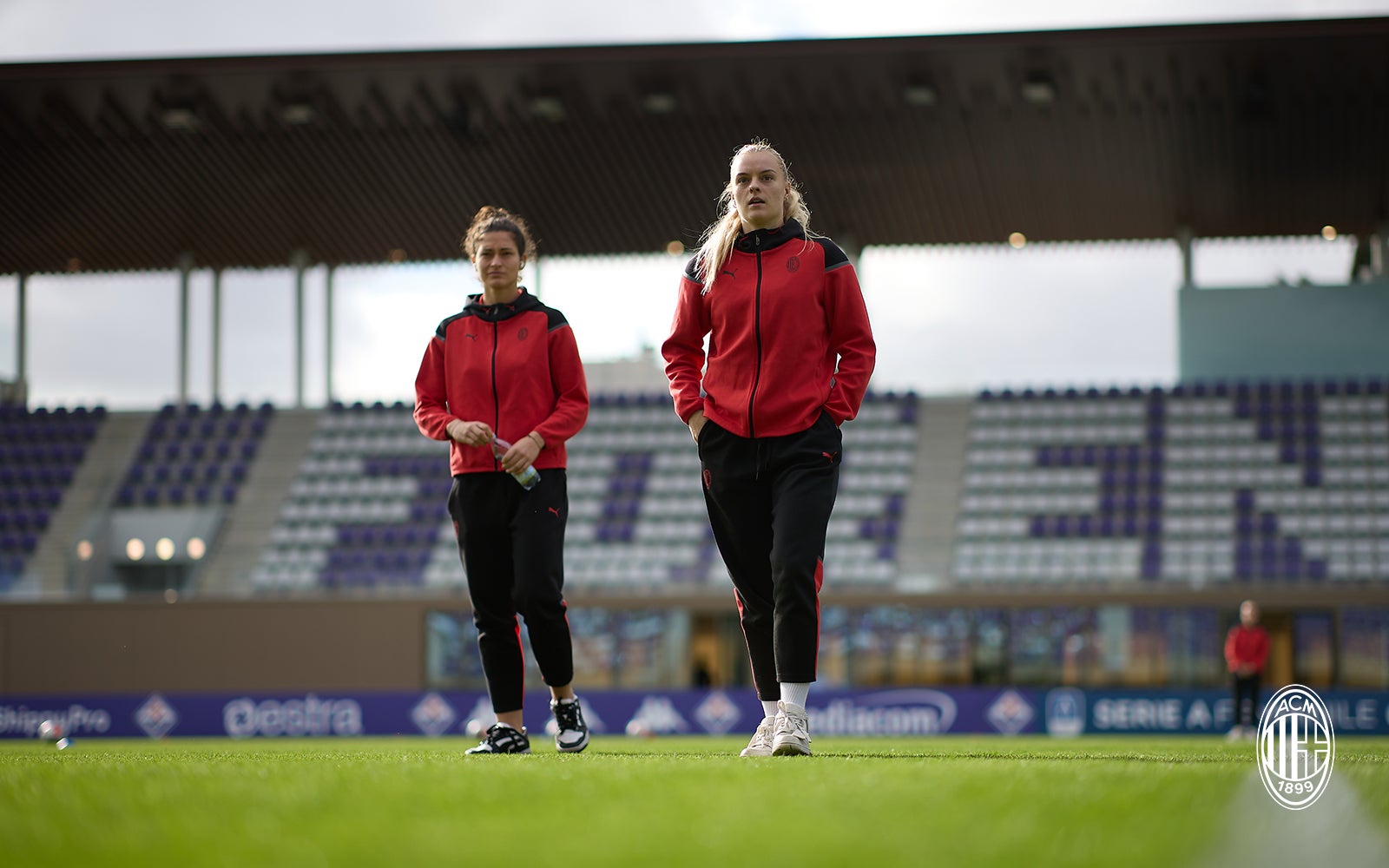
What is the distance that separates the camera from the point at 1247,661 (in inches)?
630

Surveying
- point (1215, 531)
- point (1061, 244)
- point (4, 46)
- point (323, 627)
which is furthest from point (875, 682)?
point (4, 46)

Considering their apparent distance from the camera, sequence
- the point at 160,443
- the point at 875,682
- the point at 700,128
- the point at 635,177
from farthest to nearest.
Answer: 1. the point at 160,443
2. the point at 635,177
3. the point at 700,128
4. the point at 875,682

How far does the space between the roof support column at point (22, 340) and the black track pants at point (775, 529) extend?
2644cm

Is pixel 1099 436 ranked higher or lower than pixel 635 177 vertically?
lower

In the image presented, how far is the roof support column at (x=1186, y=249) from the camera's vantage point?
26.4 m

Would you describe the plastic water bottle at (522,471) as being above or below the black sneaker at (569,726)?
above

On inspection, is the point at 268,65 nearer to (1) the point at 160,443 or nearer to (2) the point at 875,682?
(1) the point at 160,443

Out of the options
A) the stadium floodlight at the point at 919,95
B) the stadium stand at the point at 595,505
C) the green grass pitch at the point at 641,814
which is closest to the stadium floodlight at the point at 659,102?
the stadium floodlight at the point at 919,95

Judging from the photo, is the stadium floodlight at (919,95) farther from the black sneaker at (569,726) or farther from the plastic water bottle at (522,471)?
the black sneaker at (569,726)

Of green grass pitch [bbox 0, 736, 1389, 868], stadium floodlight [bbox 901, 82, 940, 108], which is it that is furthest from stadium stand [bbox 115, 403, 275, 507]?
green grass pitch [bbox 0, 736, 1389, 868]

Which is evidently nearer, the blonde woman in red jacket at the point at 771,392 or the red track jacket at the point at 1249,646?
the blonde woman in red jacket at the point at 771,392

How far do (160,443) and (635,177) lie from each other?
32.6 ft

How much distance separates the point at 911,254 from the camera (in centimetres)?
2744

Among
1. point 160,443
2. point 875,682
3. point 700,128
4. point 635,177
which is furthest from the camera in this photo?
point 160,443
